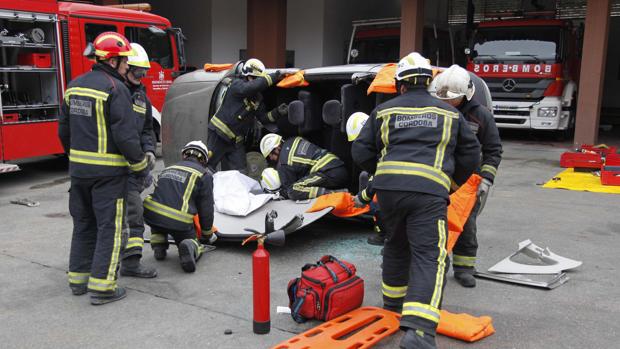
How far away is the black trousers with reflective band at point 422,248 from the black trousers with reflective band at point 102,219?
1.92 m

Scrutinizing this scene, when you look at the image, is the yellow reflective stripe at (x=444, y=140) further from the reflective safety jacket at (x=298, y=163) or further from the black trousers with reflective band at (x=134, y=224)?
the reflective safety jacket at (x=298, y=163)

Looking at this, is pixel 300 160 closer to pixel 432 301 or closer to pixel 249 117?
pixel 249 117

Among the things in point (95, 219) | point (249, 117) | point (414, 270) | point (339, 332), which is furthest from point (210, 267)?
point (249, 117)

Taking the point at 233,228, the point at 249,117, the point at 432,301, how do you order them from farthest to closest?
the point at 249,117 < the point at 233,228 < the point at 432,301

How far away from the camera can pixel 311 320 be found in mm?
3971

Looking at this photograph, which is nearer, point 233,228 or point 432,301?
point 432,301

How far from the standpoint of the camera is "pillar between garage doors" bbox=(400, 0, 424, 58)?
14.7 metres

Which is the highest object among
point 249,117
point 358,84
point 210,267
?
point 358,84

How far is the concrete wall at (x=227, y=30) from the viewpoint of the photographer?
63.7ft

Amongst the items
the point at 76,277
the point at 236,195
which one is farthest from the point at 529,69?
the point at 76,277

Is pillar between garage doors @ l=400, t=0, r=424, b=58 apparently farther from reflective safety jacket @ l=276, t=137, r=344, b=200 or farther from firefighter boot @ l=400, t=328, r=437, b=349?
firefighter boot @ l=400, t=328, r=437, b=349

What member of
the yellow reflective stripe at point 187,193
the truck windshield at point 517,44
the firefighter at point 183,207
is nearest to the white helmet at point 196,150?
the firefighter at point 183,207

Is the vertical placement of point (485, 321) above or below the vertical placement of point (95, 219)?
below

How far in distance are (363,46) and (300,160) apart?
10.2 metres
